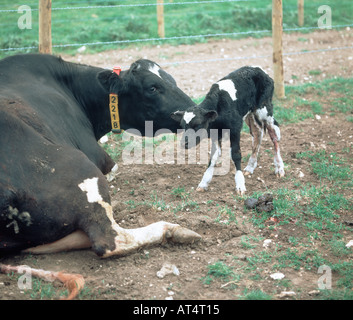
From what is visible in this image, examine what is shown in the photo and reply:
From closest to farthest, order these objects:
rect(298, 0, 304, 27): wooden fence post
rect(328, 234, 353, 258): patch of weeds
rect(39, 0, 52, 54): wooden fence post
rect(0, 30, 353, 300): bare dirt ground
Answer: rect(0, 30, 353, 300): bare dirt ground < rect(328, 234, 353, 258): patch of weeds < rect(39, 0, 52, 54): wooden fence post < rect(298, 0, 304, 27): wooden fence post

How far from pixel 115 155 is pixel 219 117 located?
1.84m

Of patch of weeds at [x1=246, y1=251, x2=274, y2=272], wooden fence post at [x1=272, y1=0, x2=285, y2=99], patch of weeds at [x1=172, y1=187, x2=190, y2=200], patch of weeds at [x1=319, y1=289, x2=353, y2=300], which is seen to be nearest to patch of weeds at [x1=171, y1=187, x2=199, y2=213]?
patch of weeds at [x1=172, y1=187, x2=190, y2=200]

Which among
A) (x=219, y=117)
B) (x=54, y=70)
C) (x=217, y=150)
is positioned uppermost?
(x=54, y=70)

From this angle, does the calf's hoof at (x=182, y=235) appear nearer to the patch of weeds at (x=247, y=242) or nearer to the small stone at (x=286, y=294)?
the patch of weeds at (x=247, y=242)

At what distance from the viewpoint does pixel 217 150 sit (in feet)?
19.2

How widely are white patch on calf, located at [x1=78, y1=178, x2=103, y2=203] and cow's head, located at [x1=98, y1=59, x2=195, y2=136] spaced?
60.2 inches

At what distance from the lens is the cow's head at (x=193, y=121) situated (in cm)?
519

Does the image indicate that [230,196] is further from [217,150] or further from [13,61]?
[13,61]

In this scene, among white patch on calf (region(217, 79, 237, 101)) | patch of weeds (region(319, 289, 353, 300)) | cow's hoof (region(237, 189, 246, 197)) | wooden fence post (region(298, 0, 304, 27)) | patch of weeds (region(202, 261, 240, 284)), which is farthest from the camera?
wooden fence post (region(298, 0, 304, 27))

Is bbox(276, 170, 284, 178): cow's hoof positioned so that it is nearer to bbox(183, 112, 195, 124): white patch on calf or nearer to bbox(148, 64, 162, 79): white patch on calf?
bbox(183, 112, 195, 124): white patch on calf

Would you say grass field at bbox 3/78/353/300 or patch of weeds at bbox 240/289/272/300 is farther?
grass field at bbox 3/78/353/300

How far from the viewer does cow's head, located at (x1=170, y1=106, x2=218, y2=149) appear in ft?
17.0

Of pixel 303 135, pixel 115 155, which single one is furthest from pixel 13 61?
pixel 303 135

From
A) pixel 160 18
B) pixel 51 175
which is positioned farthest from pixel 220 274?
pixel 160 18
